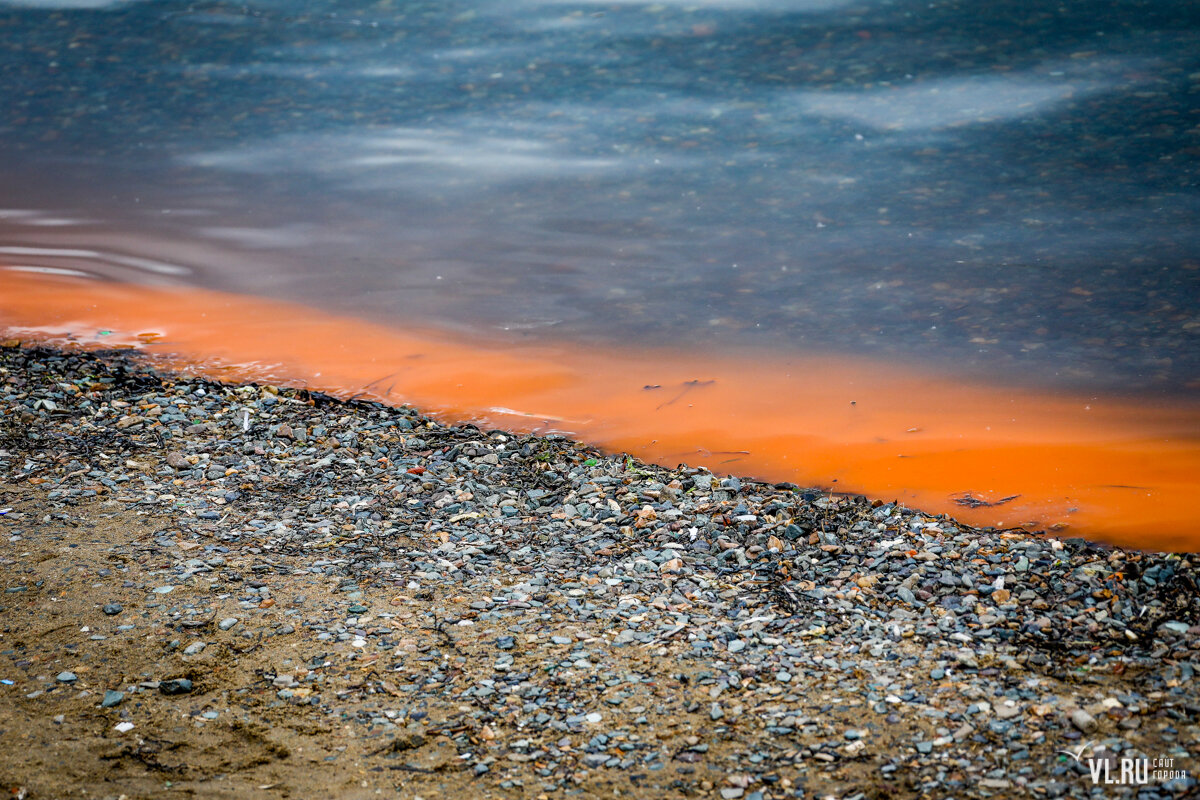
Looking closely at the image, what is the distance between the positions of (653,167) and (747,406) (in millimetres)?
3042

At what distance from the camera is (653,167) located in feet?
23.0

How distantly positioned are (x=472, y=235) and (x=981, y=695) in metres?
4.60

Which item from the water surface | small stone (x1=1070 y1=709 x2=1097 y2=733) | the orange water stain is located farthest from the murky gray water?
small stone (x1=1070 y1=709 x2=1097 y2=733)

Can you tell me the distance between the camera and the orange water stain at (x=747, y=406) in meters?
3.72

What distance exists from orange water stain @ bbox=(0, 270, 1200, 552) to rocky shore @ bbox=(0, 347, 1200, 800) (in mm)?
323

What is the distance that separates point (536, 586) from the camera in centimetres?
305

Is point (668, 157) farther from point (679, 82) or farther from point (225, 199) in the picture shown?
point (225, 199)

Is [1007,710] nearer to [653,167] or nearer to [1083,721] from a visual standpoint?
[1083,721]

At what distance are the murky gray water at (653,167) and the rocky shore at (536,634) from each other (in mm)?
1827

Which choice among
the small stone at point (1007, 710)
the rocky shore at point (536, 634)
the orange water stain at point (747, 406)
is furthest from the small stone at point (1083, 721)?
the orange water stain at point (747, 406)

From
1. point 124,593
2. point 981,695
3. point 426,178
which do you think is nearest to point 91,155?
point 426,178

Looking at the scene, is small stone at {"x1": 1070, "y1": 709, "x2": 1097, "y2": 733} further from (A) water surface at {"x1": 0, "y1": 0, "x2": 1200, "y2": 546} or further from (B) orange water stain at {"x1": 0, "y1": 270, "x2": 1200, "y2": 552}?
(A) water surface at {"x1": 0, "y1": 0, "x2": 1200, "y2": 546}

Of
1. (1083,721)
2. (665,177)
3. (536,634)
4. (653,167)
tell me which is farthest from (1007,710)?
(653,167)

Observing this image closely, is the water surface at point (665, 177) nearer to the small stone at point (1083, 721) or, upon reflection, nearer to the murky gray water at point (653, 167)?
the murky gray water at point (653, 167)
